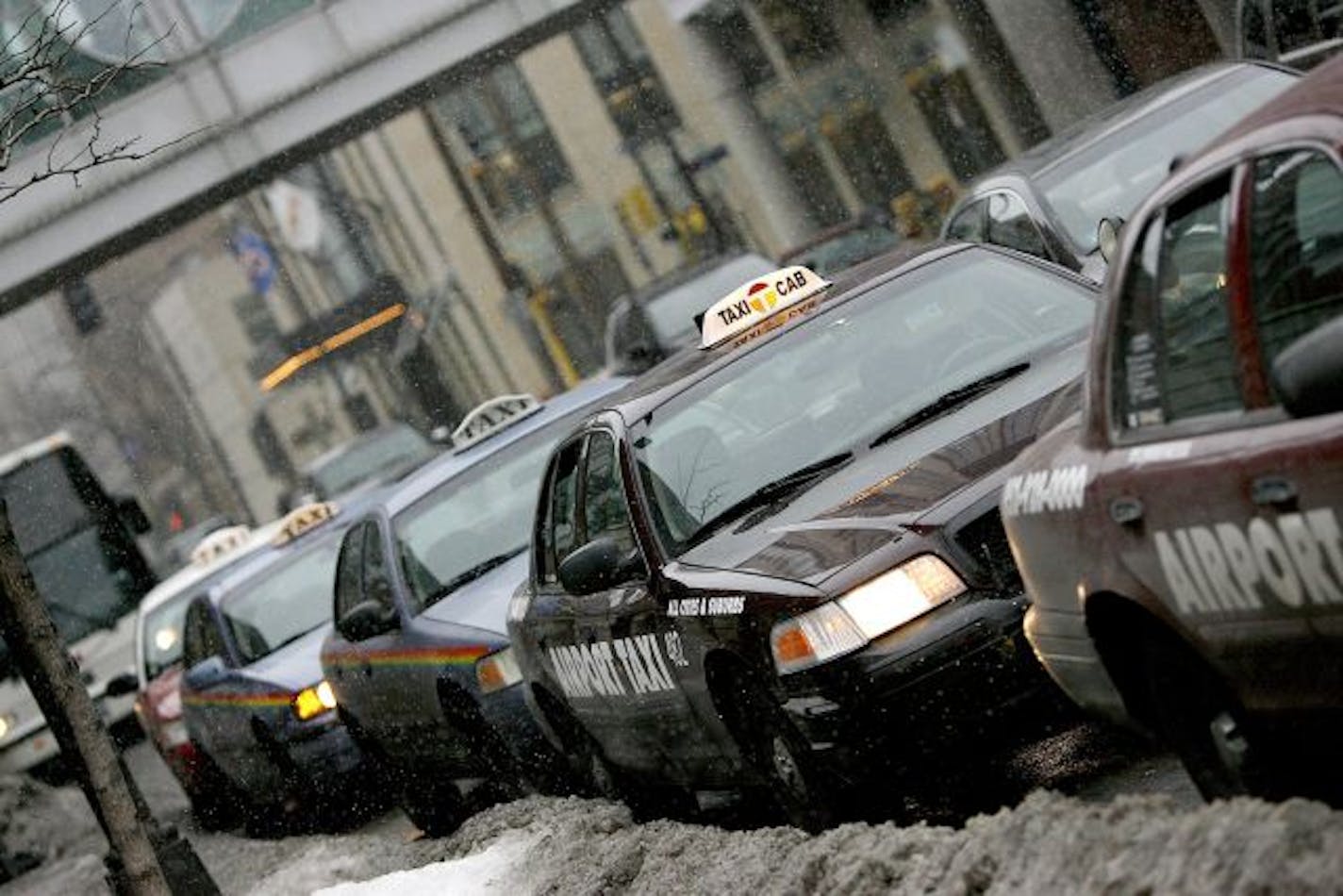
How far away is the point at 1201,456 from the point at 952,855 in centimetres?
120

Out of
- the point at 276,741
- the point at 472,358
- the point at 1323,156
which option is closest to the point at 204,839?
the point at 276,741

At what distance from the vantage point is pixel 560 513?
968 cm

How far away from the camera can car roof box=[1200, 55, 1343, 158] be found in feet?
15.5

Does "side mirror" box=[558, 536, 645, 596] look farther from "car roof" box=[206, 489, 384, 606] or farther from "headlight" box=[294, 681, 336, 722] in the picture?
"car roof" box=[206, 489, 384, 606]

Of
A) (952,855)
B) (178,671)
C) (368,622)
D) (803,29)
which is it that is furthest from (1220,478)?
(803,29)

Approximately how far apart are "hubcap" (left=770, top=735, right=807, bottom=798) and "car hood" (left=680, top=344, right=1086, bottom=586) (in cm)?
54

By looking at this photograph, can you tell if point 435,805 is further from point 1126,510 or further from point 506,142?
point 506,142

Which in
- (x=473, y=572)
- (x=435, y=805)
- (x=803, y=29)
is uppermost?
(x=803, y=29)

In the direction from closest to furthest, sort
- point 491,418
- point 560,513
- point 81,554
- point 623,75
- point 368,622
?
point 560,513 < point 368,622 < point 491,418 < point 81,554 < point 623,75

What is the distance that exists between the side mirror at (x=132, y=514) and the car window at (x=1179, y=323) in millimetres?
24818

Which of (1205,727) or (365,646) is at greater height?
(365,646)

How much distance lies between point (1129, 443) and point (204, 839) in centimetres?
1312

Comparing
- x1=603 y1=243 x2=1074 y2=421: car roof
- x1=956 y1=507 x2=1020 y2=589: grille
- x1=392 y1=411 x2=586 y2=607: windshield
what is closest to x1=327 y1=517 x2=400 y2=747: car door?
x1=392 y1=411 x2=586 y2=607: windshield

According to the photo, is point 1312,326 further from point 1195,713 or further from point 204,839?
point 204,839
